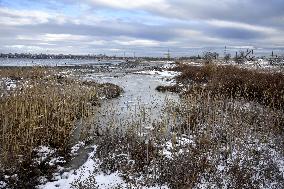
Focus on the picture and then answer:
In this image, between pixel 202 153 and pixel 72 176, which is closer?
pixel 72 176

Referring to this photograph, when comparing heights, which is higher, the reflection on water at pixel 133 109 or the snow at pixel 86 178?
the reflection on water at pixel 133 109

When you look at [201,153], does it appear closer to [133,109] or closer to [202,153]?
[202,153]

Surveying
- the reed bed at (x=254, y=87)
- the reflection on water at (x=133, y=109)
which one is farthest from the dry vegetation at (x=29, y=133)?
the reed bed at (x=254, y=87)

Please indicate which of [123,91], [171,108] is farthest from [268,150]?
[123,91]

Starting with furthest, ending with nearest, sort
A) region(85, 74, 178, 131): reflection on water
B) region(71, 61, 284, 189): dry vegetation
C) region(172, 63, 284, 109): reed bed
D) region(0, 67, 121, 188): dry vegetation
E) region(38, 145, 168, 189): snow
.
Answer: region(172, 63, 284, 109): reed bed
region(85, 74, 178, 131): reflection on water
region(0, 67, 121, 188): dry vegetation
region(71, 61, 284, 189): dry vegetation
region(38, 145, 168, 189): snow

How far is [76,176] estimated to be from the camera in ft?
29.8

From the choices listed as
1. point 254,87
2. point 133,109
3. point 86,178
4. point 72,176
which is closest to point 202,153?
point 86,178

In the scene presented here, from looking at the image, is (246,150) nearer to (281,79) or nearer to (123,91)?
(281,79)

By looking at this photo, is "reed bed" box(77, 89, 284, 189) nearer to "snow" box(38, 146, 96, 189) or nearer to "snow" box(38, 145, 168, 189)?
"snow" box(38, 145, 168, 189)

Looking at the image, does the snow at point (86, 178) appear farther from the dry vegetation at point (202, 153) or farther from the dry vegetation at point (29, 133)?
the dry vegetation at point (29, 133)

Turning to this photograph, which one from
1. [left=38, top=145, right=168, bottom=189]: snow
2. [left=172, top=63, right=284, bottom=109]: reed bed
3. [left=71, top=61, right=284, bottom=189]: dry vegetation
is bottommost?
[left=38, top=145, right=168, bottom=189]: snow

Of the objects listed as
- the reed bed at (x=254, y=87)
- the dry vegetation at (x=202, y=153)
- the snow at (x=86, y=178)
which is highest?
the reed bed at (x=254, y=87)

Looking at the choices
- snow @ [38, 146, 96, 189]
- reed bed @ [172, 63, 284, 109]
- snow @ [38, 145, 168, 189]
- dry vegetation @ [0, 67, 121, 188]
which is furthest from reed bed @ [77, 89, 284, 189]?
reed bed @ [172, 63, 284, 109]

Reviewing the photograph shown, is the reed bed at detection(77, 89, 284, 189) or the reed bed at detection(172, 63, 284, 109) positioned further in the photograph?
the reed bed at detection(172, 63, 284, 109)
